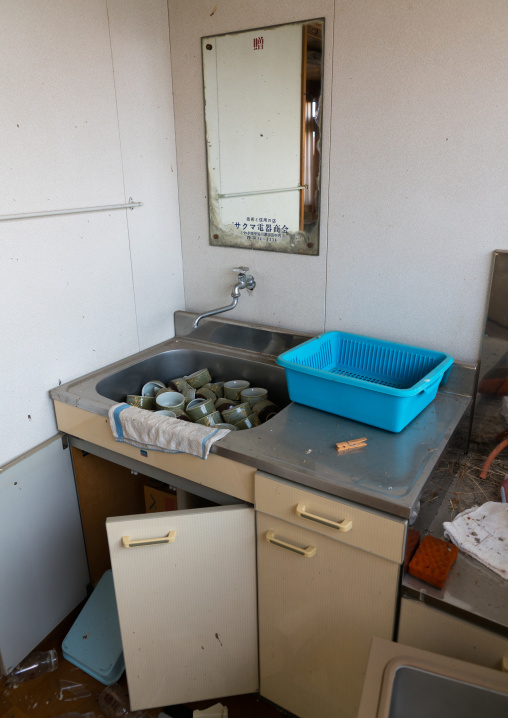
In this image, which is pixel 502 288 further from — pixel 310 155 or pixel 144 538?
pixel 144 538

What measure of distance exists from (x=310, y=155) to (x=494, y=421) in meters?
0.97

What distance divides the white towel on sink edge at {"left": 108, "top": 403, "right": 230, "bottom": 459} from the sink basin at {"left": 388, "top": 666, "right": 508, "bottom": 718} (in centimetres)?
64

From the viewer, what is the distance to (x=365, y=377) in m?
1.65

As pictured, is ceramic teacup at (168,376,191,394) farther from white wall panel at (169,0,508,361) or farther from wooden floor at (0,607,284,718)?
wooden floor at (0,607,284,718)

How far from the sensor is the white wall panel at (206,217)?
163 cm

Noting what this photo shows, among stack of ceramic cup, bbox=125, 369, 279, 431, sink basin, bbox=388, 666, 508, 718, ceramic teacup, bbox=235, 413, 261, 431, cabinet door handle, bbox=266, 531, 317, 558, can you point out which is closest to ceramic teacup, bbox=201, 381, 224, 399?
stack of ceramic cup, bbox=125, 369, 279, 431

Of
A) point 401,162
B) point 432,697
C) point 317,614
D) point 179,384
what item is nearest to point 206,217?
point 179,384

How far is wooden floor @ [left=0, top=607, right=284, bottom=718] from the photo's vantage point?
1.53 metres

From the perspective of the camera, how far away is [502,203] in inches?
54.2

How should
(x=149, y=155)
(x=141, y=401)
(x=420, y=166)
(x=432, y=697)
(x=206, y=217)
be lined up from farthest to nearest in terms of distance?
(x=206, y=217)
(x=149, y=155)
(x=141, y=401)
(x=420, y=166)
(x=432, y=697)

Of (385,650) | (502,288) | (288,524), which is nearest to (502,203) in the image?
(502,288)

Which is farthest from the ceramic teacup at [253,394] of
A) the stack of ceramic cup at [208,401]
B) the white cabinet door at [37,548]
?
the white cabinet door at [37,548]

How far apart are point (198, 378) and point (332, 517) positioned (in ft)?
2.74

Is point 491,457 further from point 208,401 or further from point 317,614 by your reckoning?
point 208,401
